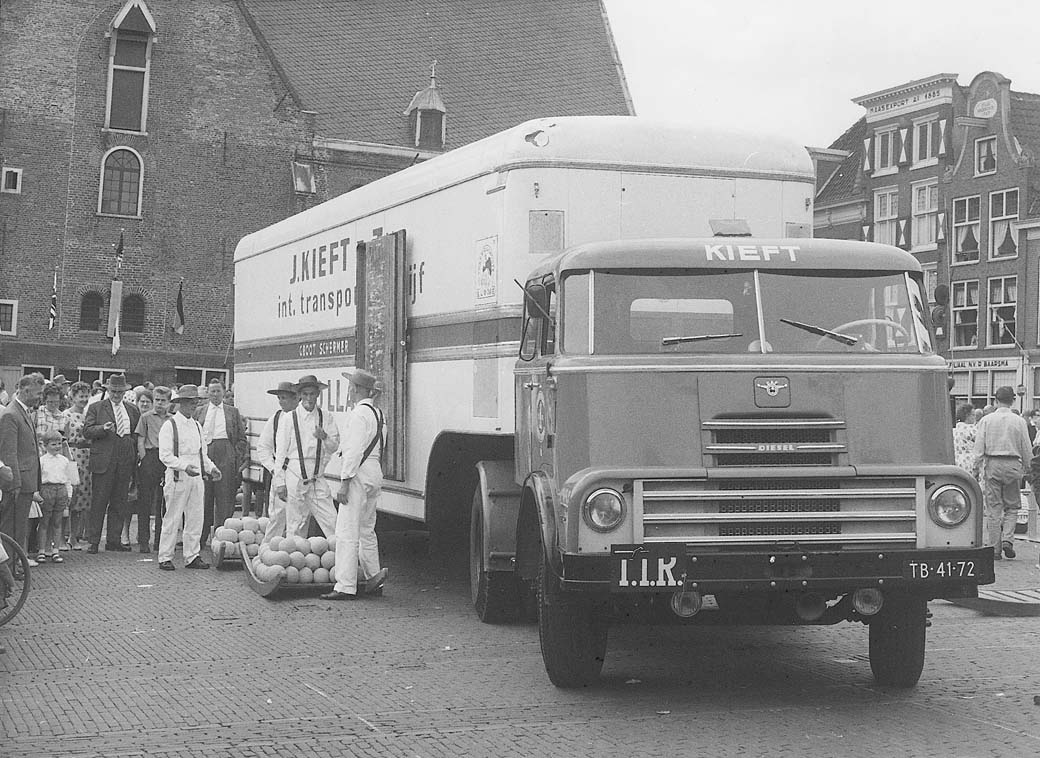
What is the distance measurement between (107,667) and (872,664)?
467 cm

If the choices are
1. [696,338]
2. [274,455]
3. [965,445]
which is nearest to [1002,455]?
[965,445]

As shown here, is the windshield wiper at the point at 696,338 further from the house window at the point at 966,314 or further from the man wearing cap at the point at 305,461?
the house window at the point at 966,314

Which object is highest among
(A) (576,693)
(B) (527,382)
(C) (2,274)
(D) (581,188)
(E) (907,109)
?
(E) (907,109)

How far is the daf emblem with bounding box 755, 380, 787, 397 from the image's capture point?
26.6 ft

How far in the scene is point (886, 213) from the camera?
49.8 m

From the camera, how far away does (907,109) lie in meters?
48.6

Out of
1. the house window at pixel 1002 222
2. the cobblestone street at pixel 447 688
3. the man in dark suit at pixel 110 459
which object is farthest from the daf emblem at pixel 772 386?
the house window at pixel 1002 222

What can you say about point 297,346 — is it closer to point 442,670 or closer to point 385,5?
point 442,670

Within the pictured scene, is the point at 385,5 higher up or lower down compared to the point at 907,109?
higher up

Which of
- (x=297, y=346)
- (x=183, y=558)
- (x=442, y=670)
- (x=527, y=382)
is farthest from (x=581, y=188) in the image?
(x=183, y=558)

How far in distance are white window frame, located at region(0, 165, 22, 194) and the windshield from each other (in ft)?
112

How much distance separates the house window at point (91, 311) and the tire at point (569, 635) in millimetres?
34134

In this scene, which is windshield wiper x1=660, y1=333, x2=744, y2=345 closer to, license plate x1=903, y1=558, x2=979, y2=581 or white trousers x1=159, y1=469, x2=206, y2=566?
license plate x1=903, y1=558, x2=979, y2=581

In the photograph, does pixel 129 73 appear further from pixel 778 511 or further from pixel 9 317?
pixel 778 511
